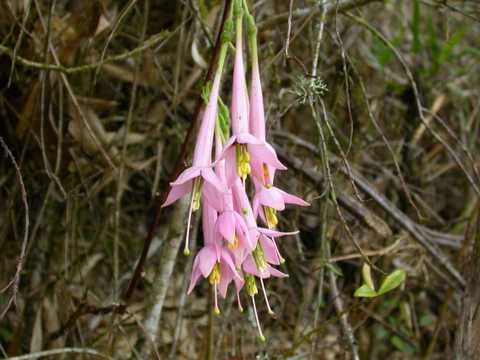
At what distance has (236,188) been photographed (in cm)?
134

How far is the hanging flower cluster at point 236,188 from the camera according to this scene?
1.28m

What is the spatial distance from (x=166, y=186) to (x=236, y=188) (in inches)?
47.2

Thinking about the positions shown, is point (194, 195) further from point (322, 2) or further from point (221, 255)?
point (322, 2)

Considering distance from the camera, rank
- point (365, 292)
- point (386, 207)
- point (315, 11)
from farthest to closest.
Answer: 1. point (386, 207)
2. point (315, 11)
3. point (365, 292)

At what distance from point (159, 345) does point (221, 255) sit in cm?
122

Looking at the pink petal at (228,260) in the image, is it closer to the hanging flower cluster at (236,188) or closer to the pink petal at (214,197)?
the hanging flower cluster at (236,188)

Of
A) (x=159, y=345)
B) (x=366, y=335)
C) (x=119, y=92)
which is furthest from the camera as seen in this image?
(x=366, y=335)

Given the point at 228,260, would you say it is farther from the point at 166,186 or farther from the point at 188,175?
the point at 166,186

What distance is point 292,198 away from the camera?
1.36m

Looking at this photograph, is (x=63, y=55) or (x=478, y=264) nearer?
(x=478, y=264)

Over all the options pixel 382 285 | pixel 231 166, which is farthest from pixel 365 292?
pixel 231 166

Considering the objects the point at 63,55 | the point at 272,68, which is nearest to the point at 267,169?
the point at 272,68

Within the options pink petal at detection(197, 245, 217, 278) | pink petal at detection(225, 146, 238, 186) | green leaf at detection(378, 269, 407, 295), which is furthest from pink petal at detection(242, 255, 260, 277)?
green leaf at detection(378, 269, 407, 295)

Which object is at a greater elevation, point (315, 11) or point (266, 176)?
point (315, 11)
